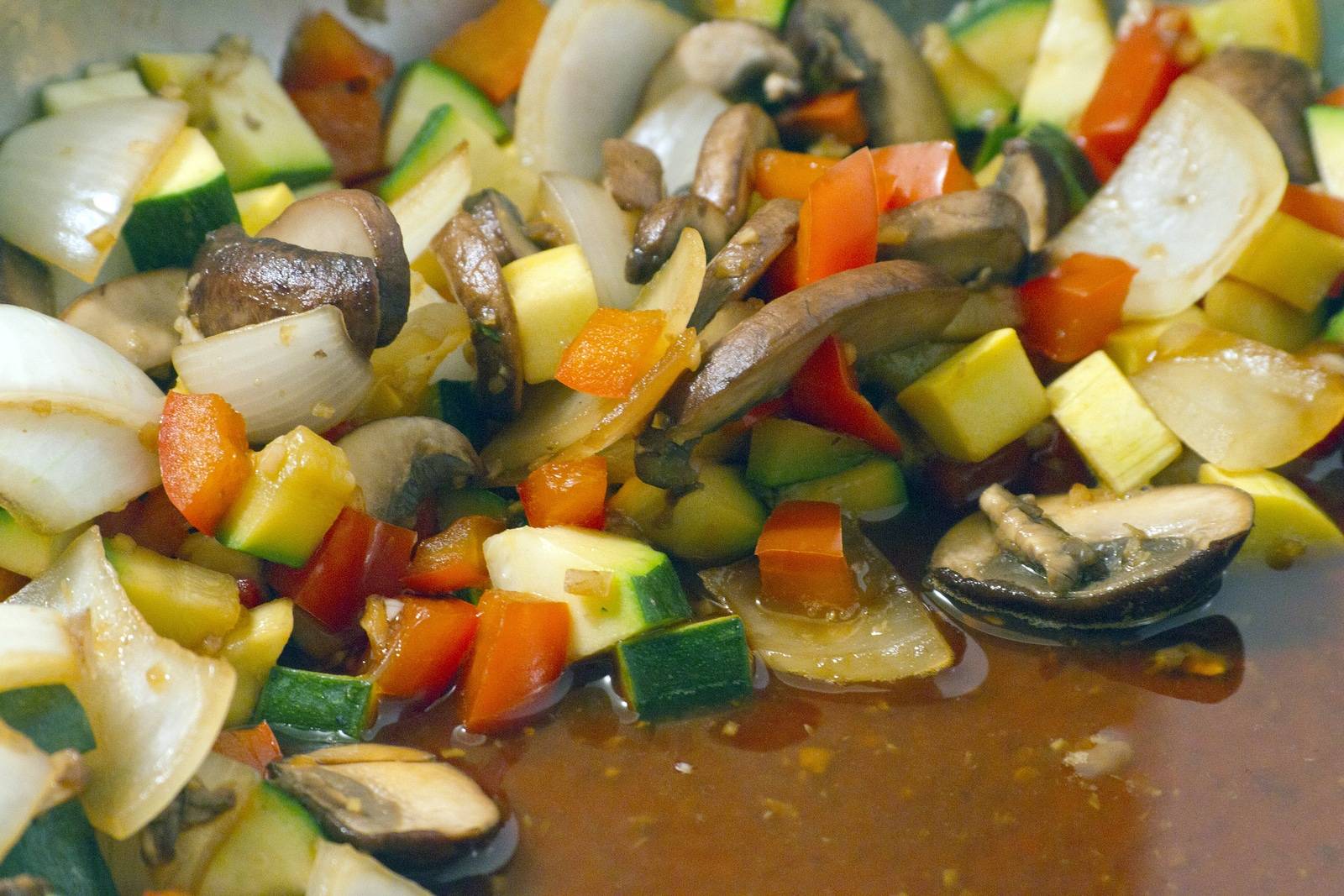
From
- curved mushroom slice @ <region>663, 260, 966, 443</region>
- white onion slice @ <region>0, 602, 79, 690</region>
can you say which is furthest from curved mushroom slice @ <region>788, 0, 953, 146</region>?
white onion slice @ <region>0, 602, 79, 690</region>

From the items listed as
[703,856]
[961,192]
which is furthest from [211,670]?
[961,192]

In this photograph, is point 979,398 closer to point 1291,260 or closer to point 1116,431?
point 1116,431

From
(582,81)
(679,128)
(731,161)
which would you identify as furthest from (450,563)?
(582,81)

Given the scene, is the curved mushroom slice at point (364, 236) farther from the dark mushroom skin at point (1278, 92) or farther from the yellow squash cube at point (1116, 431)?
the dark mushroom skin at point (1278, 92)

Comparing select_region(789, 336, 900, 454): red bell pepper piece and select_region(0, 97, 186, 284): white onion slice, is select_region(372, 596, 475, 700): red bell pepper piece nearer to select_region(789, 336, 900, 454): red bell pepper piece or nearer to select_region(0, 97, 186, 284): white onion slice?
select_region(789, 336, 900, 454): red bell pepper piece

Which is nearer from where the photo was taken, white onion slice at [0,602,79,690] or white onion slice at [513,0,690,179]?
white onion slice at [0,602,79,690]
